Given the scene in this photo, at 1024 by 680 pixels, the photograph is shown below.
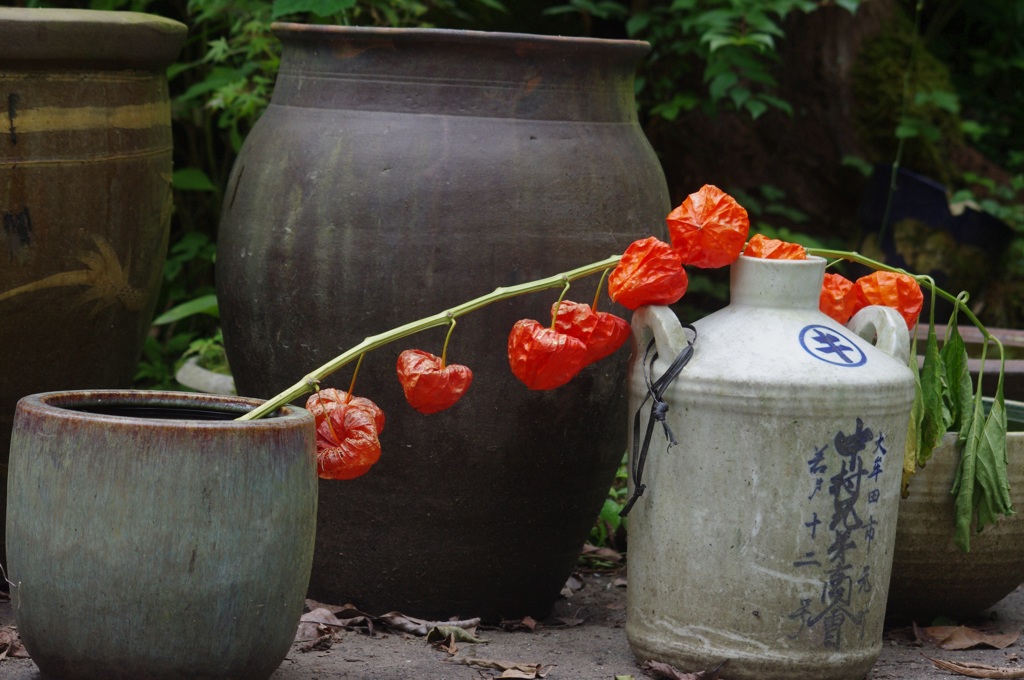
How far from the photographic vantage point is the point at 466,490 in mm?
2445

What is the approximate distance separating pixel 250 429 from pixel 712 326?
84 cm

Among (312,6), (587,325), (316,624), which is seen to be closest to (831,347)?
(587,325)

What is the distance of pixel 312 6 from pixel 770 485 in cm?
163

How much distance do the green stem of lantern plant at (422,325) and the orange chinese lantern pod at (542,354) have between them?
0.21 ft

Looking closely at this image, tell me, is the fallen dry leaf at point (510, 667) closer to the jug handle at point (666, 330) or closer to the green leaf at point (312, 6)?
the jug handle at point (666, 330)

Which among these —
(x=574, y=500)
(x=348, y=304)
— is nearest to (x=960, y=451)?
(x=574, y=500)

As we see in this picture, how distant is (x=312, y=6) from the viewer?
3053mm

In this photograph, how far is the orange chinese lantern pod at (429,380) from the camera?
7.03 feet

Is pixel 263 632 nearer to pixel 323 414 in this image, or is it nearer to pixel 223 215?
pixel 323 414

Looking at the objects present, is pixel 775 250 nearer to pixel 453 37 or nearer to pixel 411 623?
pixel 453 37

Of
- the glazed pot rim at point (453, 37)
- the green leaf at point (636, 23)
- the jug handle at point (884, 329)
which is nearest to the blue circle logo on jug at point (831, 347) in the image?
the jug handle at point (884, 329)

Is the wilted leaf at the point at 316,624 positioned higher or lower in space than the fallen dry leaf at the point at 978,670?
higher

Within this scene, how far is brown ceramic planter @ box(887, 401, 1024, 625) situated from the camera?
2447mm

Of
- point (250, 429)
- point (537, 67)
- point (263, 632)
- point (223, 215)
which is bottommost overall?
point (263, 632)
